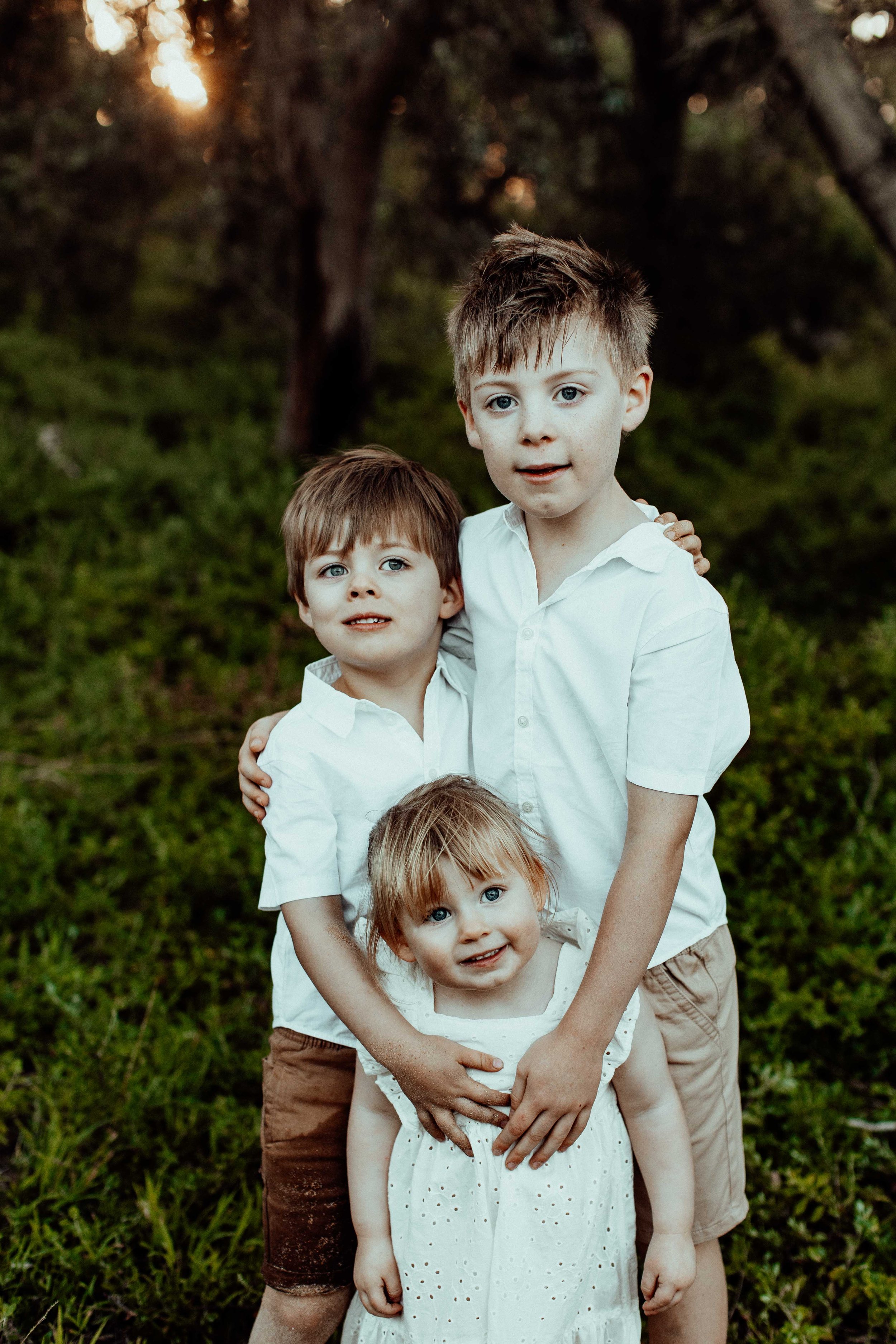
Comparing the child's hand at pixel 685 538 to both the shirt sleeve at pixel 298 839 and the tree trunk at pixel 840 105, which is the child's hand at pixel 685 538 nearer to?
the shirt sleeve at pixel 298 839

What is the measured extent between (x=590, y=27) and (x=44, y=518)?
6698 mm

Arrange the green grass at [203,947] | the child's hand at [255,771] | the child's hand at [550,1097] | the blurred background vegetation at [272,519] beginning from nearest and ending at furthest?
the child's hand at [550,1097] → the child's hand at [255,771] → the green grass at [203,947] → the blurred background vegetation at [272,519]

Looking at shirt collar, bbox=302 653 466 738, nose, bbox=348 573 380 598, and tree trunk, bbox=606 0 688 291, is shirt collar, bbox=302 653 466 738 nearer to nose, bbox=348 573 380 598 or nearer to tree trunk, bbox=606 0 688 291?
nose, bbox=348 573 380 598

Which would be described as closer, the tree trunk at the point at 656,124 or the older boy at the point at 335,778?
the older boy at the point at 335,778

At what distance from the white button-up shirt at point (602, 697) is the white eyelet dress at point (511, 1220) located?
212mm

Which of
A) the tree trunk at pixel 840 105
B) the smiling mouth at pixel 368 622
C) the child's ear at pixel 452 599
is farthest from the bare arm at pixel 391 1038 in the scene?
the tree trunk at pixel 840 105

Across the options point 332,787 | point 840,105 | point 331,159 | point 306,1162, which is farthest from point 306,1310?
point 331,159

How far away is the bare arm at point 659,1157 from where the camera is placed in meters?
1.63

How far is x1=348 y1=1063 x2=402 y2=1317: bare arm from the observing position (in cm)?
167

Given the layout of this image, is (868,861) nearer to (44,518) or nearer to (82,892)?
(82,892)

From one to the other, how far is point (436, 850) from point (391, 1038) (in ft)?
1.03

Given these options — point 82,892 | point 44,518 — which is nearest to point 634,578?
point 82,892

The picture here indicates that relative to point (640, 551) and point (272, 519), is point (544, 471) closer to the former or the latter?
point (640, 551)

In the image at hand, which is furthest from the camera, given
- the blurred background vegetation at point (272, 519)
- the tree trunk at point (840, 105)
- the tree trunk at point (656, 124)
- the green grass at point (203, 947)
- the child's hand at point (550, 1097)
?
the tree trunk at point (656, 124)
